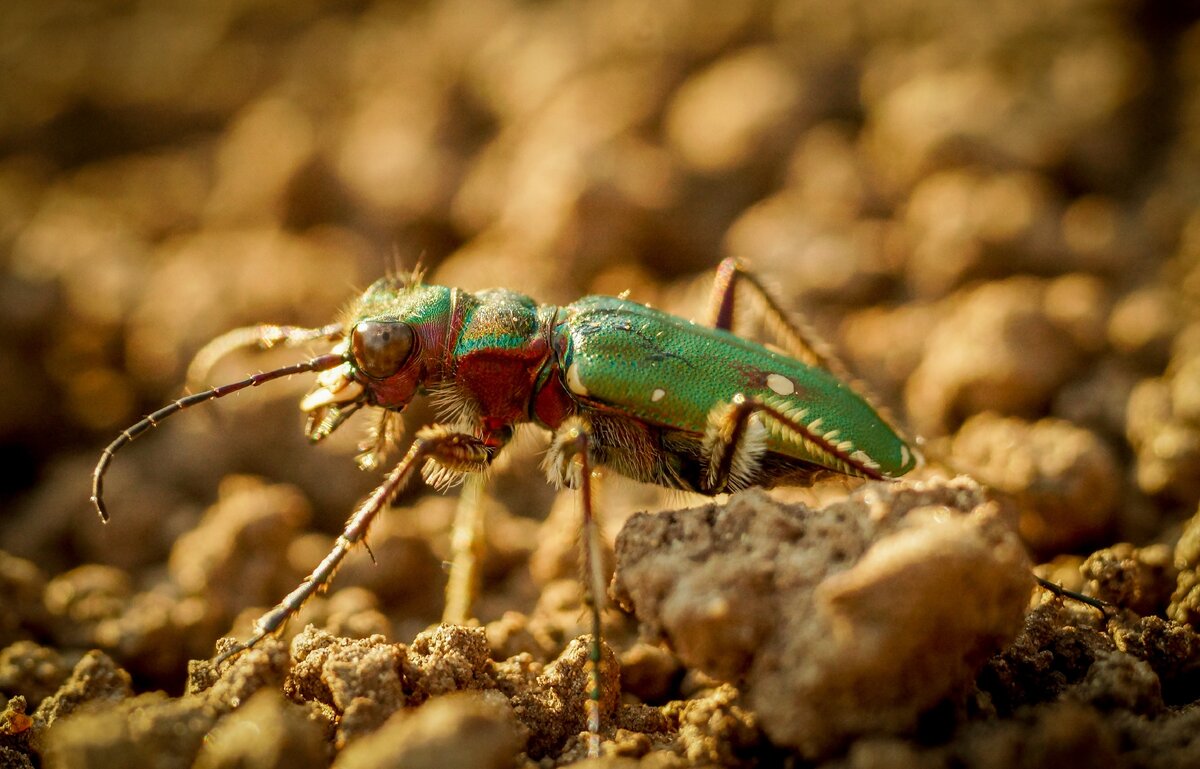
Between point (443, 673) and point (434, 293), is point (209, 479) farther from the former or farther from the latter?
point (443, 673)

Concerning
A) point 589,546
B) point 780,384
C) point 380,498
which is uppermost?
point 780,384

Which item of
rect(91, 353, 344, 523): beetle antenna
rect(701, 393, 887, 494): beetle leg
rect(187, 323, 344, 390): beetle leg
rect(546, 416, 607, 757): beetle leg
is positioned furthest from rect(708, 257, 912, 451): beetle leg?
rect(91, 353, 344, 523): beetle antenna

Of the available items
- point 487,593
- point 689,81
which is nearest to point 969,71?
point 689,81

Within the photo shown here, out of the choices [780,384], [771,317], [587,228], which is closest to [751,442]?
[780,384]

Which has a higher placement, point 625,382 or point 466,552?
point 625,382

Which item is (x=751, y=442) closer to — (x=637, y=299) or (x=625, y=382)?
(x=625, y=382)

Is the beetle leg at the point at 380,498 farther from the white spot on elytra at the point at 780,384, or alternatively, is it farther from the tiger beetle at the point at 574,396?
the white spot on elytra at the point at 780,384
